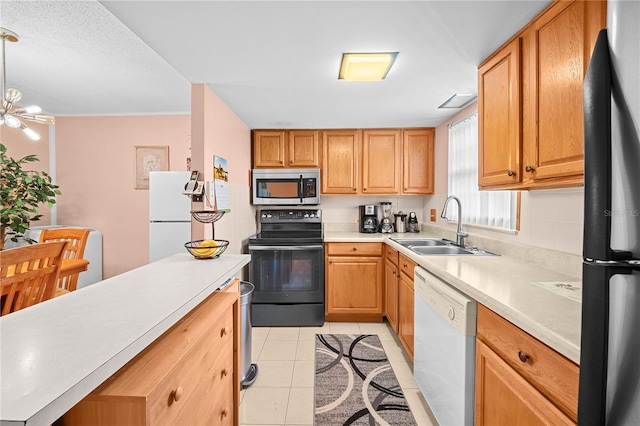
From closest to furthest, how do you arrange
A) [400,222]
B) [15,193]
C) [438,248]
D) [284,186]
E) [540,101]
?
[540,101]
[438,248]
[15,193]
[284,186]
[400,222]

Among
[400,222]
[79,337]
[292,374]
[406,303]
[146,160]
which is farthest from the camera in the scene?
[146,160]

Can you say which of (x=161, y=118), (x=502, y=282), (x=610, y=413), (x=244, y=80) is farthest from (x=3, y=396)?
(x=161, y=118)

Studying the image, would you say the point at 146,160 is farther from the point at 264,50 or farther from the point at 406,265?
the point at 406,265

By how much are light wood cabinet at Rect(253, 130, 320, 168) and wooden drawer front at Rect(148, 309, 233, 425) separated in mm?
2375

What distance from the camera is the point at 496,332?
1.16m

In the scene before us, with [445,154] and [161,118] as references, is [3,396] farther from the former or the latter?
[161,118]

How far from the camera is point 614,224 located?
19.8 inches

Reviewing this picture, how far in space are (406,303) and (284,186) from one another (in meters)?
1.90

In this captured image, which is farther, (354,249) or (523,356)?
(354,249)

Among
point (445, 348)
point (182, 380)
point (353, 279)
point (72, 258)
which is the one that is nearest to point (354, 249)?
point (353, 279)

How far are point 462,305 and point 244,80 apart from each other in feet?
6.62

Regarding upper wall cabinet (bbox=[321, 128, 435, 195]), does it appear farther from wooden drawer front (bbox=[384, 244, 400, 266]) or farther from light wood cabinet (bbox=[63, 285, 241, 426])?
light wood cabinet (bbox=[63, 285, 241, 426])

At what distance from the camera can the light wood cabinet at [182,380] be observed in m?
0.71

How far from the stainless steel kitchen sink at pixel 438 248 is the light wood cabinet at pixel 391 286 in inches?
7.4
